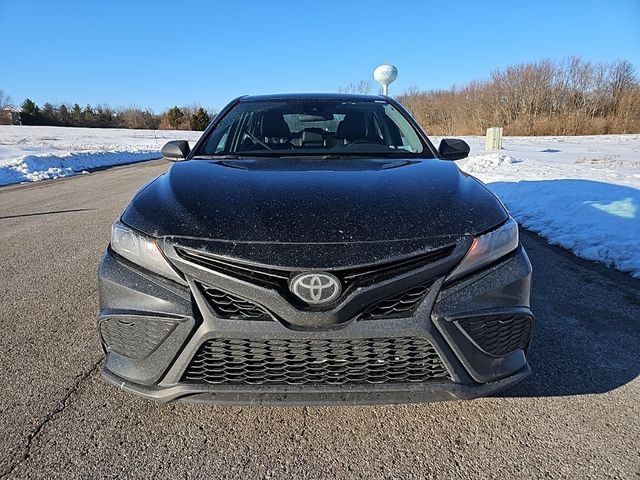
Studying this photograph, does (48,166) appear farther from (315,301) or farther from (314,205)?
(315,301)

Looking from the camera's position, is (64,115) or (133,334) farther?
(64,115)

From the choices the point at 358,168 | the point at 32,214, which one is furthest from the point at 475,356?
the point at 32,214

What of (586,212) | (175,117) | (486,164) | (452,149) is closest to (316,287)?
(452,149)

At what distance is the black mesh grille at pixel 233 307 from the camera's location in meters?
1.55

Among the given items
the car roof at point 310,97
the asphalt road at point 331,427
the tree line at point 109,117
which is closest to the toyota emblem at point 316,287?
the asphalt road at point 331,427

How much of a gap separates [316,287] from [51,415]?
1.44 m

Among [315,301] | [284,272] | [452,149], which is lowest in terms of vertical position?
[315,301]

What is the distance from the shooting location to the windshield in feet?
9.25

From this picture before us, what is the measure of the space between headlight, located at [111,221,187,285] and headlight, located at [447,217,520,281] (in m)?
1.07

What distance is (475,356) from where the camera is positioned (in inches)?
64.7

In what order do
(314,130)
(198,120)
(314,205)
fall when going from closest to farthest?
(314,205), (314,130), (198,120)

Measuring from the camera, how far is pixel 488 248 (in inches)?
67.5

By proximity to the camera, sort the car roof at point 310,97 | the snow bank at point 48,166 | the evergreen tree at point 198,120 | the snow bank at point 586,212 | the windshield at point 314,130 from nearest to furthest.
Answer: the windshield at point 314,130, the car roof at point 310,97, the snow bank at point 586,212, the snow bank at point 48,166, the evergreen tree at point 198,120

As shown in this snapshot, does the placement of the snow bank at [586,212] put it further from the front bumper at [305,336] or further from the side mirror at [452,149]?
the front bumper at [305,336]
